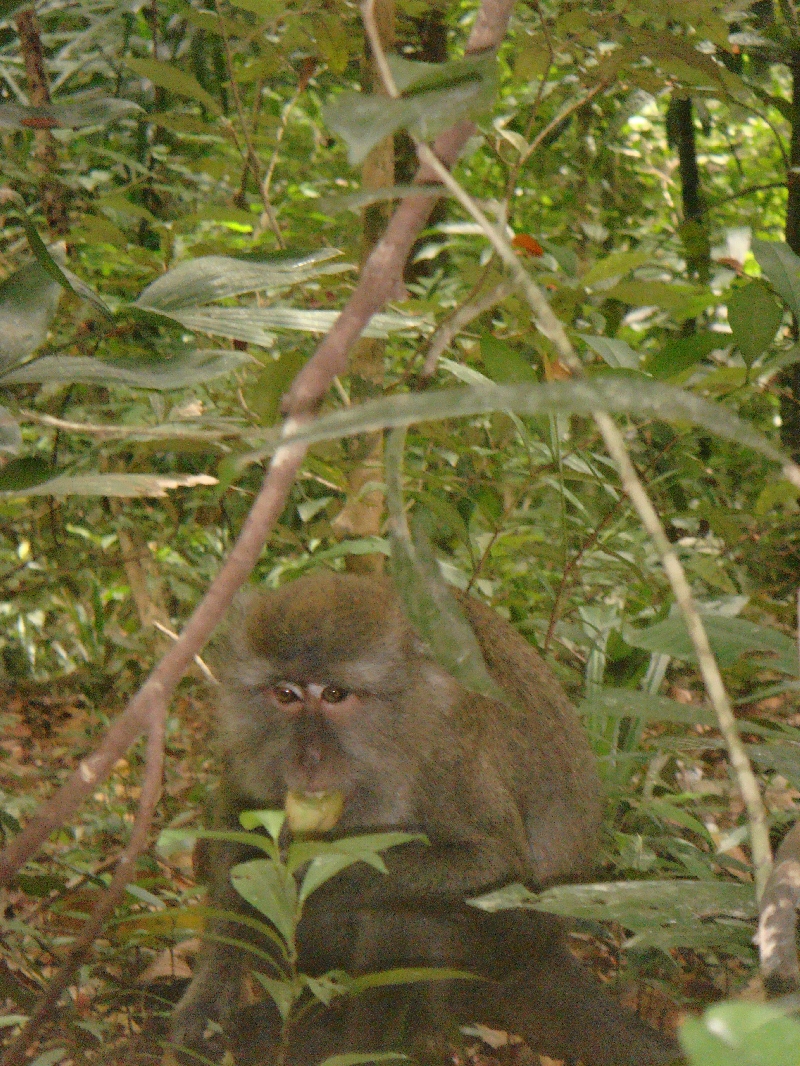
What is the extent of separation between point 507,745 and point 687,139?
268 cm

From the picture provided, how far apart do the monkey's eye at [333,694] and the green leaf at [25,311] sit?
1206 millimetres

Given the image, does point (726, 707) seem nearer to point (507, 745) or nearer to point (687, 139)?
point (507, 745)

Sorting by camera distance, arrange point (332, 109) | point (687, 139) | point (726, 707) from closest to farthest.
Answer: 1. point (332, 109)
2. point (726, 707)
3. point (687, 139)

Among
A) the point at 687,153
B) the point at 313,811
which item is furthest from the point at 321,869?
the point at 687,153

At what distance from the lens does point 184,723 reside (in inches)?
175

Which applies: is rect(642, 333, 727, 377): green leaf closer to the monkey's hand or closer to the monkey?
the monkey

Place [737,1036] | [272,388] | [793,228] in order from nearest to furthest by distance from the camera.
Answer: [737,1036] → [272,388] → [793,228]

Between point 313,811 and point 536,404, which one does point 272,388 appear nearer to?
point 313,811

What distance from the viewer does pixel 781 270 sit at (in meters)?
1.78

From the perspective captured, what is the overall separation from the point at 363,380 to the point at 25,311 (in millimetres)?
1031

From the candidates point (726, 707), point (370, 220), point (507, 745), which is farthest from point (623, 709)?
point (370, 220)

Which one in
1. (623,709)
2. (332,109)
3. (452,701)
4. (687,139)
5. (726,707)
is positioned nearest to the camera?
(332,109)

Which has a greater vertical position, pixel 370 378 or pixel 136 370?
pixel 136 370

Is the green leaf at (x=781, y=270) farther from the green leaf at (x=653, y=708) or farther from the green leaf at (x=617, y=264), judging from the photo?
the green leaf at (x=653, y=708)
